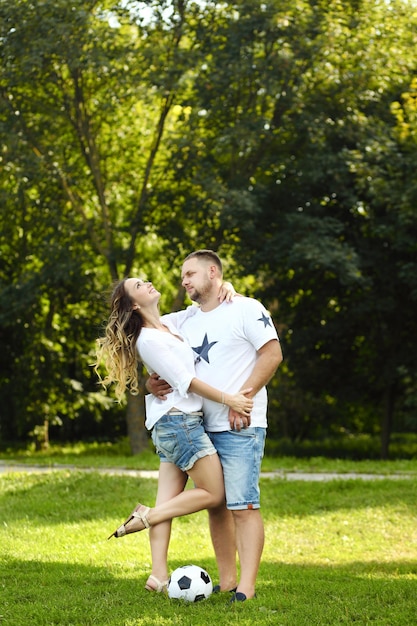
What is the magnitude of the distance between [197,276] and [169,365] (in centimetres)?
61

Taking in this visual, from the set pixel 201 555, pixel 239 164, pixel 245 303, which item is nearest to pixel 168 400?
pixel 245 303

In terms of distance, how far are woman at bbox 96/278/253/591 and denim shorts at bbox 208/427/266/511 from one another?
2.8 inches

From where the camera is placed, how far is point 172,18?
17.8 m

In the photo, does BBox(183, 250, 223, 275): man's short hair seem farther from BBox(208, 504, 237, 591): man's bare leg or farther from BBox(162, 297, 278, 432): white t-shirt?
BBox(208, 504, 237, 591): man's bare leg

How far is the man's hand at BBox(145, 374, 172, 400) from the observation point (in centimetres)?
563

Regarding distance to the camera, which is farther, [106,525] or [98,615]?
[106,525]

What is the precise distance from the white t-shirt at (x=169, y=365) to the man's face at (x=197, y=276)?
0.33m

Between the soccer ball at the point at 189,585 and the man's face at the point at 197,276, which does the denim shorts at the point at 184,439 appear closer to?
the soccer ball at the point at 189,585

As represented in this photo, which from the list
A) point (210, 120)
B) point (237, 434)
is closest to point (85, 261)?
point (210, 120)

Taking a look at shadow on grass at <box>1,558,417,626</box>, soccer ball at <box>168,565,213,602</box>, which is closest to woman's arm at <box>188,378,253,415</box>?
soccer ball at <box>168,565,213,602</box>

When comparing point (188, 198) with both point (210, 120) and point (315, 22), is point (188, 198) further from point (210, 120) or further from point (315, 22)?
Answer: point (315, 22)

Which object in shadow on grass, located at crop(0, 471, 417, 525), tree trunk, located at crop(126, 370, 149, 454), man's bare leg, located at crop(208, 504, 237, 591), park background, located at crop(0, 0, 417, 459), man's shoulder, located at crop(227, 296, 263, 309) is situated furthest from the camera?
tree trunk, located at crop(126, 370, 149, 454)

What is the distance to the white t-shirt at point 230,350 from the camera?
18.4 feet

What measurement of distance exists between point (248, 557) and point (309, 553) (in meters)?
3.46
